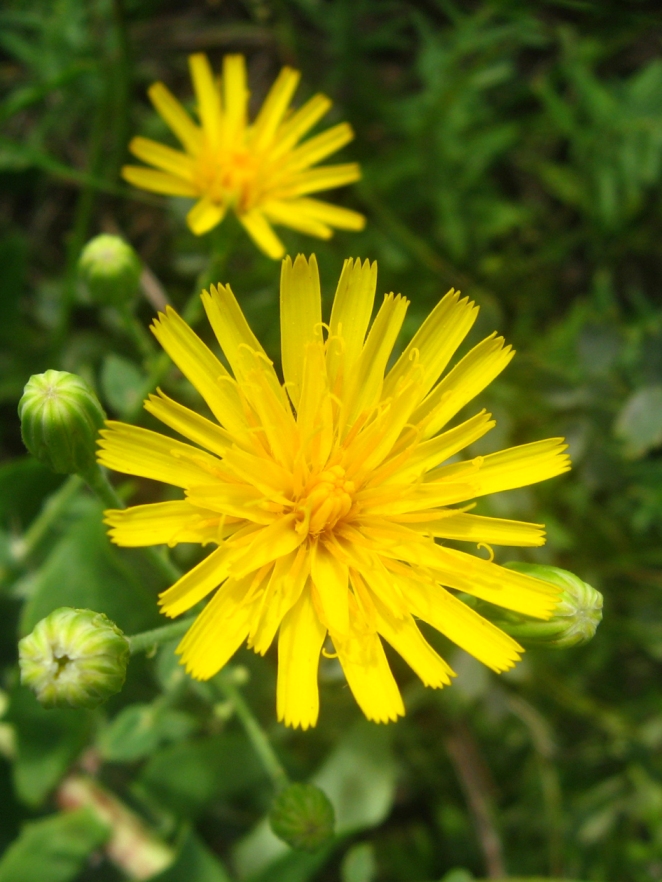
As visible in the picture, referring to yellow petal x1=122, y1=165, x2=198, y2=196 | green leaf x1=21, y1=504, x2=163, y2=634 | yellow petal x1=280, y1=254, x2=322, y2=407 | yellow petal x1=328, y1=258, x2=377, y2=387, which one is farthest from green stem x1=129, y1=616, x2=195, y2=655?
yellow petal x1=122, y1=165, x2=198, y2=196

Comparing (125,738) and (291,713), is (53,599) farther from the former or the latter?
(291,713)

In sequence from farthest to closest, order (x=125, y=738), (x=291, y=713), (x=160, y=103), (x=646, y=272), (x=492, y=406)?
(x=646, y=272) → (x=492, y=406) → (x=160, y=103) → (x=125, y=738) → (x=291, y=713)

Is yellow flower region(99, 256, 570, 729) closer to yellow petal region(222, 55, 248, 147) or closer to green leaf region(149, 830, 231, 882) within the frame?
→ green leaf region(149, 830, 231, 882)

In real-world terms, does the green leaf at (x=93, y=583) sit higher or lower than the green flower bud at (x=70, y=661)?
higher

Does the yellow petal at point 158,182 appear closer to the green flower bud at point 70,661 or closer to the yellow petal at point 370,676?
the green flower bud at point 70,661

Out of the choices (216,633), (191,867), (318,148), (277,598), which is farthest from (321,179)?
(191,867)

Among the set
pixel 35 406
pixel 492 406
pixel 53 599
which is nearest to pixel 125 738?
pixel 53 599

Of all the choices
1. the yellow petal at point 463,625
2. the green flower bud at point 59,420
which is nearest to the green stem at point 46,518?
the green flower bud at point 59,420
